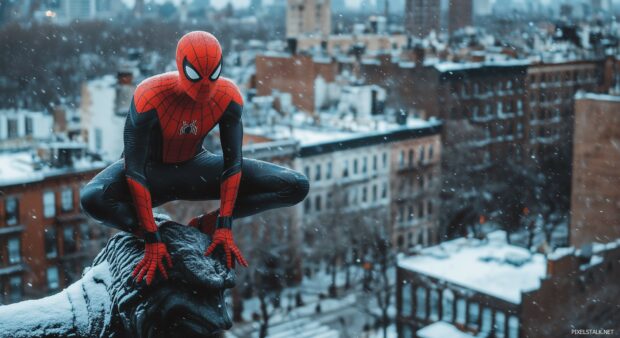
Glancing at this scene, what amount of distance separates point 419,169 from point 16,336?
144ft

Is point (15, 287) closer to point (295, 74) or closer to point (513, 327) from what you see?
point (513, 327)

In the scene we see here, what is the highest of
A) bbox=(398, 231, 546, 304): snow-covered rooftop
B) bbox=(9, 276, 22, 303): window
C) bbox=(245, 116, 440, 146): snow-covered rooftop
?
bbox=(245, 116, 440, 146): snow-covered rooftop

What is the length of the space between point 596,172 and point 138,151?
33.9m

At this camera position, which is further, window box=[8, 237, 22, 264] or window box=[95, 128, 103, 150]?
window box=[95, 128, 103, 150]

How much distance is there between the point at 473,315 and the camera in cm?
2755

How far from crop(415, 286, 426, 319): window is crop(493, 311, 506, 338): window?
3.39 metres

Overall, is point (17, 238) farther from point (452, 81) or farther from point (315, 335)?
point (452, 81)

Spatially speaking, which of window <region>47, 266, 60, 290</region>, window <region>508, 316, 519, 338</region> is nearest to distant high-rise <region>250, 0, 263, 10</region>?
window <region>47, 266, 60, 290</region>

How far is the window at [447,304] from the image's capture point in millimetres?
28297

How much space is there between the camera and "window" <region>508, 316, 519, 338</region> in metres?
26.3

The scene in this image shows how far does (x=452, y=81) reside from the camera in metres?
54.9

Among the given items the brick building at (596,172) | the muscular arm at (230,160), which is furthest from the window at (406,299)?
the muscular arm at (230,160)

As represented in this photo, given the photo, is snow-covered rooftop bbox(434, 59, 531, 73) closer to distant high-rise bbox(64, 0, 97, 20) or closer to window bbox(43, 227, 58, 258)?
window bbox(43, 227, 58, 258)

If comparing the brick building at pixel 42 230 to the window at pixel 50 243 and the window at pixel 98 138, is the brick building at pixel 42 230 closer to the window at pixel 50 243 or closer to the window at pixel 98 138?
the window at pixel 50 243
